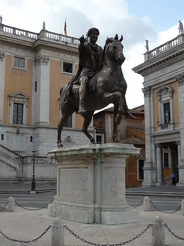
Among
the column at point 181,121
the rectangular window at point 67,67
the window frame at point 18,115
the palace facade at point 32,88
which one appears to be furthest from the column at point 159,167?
the window frame at point 18,115

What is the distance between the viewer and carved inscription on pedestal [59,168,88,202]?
8561mm

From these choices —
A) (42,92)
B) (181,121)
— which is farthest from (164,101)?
(42,92)

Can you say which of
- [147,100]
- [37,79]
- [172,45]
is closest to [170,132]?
[147,100]

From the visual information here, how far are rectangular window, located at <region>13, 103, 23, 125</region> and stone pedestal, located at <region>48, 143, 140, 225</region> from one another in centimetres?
2847

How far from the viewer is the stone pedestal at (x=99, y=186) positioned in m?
8.12

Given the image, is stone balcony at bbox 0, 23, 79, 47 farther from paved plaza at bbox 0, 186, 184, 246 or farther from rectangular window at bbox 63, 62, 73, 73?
paved plaza at bbox 0, 186, 184, 246

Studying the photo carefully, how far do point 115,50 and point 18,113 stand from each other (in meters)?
29.1

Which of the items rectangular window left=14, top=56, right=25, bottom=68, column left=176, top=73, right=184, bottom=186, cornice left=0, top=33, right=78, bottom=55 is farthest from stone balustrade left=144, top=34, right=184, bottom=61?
rectangular window left=14, top=56, right=25, bottom=68

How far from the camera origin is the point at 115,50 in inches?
348

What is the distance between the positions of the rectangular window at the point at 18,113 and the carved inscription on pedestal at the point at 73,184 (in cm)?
2783

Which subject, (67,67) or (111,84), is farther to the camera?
(67,67)

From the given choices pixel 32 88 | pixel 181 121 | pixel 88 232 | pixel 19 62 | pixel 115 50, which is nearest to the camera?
pixel 88 232

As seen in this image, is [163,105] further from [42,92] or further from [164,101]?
[42,92]

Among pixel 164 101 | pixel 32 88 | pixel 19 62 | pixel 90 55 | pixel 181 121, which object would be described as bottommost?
pixel 90 55
